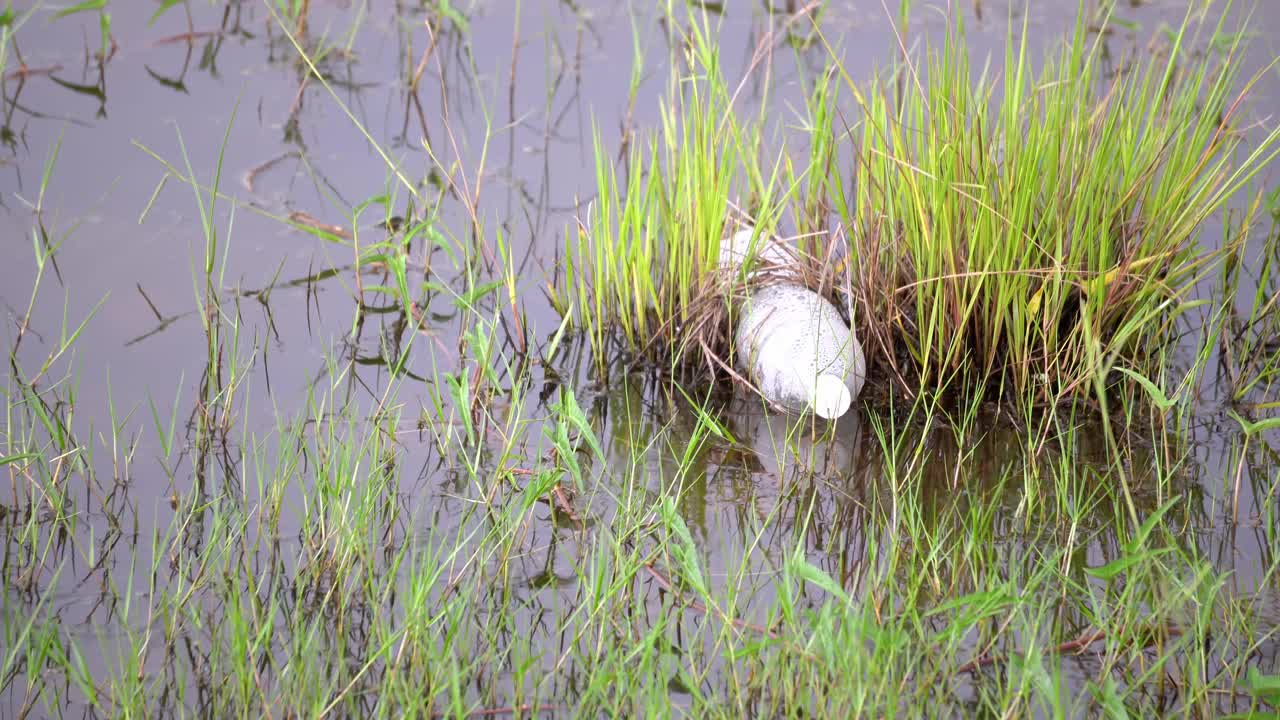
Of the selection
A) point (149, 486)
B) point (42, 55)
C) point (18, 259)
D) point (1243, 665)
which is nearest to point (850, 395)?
point (1243, 665)

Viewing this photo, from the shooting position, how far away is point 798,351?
2.49 meters

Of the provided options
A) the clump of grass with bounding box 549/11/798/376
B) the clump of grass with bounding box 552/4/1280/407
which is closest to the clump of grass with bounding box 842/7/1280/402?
the clump of grass with bounding box 552/4/1280/407

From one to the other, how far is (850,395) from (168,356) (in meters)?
1.49

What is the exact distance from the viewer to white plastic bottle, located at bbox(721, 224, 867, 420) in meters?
2.43

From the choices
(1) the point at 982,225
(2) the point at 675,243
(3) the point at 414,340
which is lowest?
(3) the point at 414,340

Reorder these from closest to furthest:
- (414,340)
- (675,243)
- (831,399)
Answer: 1. (831,399)
2. (675,243)
3. (414,340)

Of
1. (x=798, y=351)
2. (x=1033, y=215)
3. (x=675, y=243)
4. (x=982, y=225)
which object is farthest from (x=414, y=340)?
(x=1033, y=215)

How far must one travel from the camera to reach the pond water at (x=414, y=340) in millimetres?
2020

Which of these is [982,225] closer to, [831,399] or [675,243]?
[831,399]

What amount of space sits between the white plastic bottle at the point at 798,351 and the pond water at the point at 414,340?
82mm

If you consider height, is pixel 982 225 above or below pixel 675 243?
above

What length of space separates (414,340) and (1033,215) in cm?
141

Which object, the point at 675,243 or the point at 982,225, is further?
the point at 675,243

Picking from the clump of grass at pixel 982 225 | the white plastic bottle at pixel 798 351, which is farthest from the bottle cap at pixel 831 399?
the clump of grass at pixel 982 225
